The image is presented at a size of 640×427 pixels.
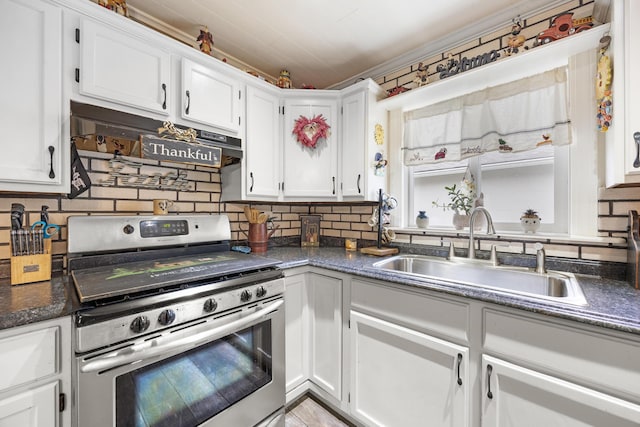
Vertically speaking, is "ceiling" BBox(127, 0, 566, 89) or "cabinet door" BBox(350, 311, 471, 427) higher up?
"ceiling" BBox(127, 0, 566, 89)

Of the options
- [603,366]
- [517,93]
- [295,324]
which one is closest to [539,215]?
[517,93]

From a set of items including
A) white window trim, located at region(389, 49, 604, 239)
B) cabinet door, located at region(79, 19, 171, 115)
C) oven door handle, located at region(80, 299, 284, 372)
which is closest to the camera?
oven door handle, located at region(80, 299, 284, 372)

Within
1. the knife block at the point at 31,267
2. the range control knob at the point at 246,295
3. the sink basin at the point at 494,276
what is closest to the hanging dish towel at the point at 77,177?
the knife block at the point at 31,267

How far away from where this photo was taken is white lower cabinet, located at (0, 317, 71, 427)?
2.71ft

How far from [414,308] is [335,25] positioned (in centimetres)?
183

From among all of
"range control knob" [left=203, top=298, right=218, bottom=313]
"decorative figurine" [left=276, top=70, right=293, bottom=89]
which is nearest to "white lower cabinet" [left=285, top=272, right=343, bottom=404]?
"range control knob" [left=203, top=298, right=218, bottom=313]

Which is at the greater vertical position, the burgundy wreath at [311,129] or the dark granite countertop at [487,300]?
the burgundy wreath at [311,129]

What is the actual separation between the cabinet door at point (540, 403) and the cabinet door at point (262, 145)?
167 centimetres

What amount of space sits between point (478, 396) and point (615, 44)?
161cm

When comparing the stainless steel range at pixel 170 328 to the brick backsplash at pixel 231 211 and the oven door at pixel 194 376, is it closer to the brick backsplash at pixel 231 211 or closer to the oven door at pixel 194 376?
the oven door at pixel 194 376

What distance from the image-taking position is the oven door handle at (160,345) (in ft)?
3.02

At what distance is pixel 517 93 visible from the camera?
1659mm

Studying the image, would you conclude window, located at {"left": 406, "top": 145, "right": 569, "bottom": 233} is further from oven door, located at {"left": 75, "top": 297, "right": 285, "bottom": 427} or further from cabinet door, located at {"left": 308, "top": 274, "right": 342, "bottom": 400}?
oven door, located at {"left": 75, "top": 297, "right": 285, "bottom": 427}

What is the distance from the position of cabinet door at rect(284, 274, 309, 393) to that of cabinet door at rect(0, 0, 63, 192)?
1.29m
